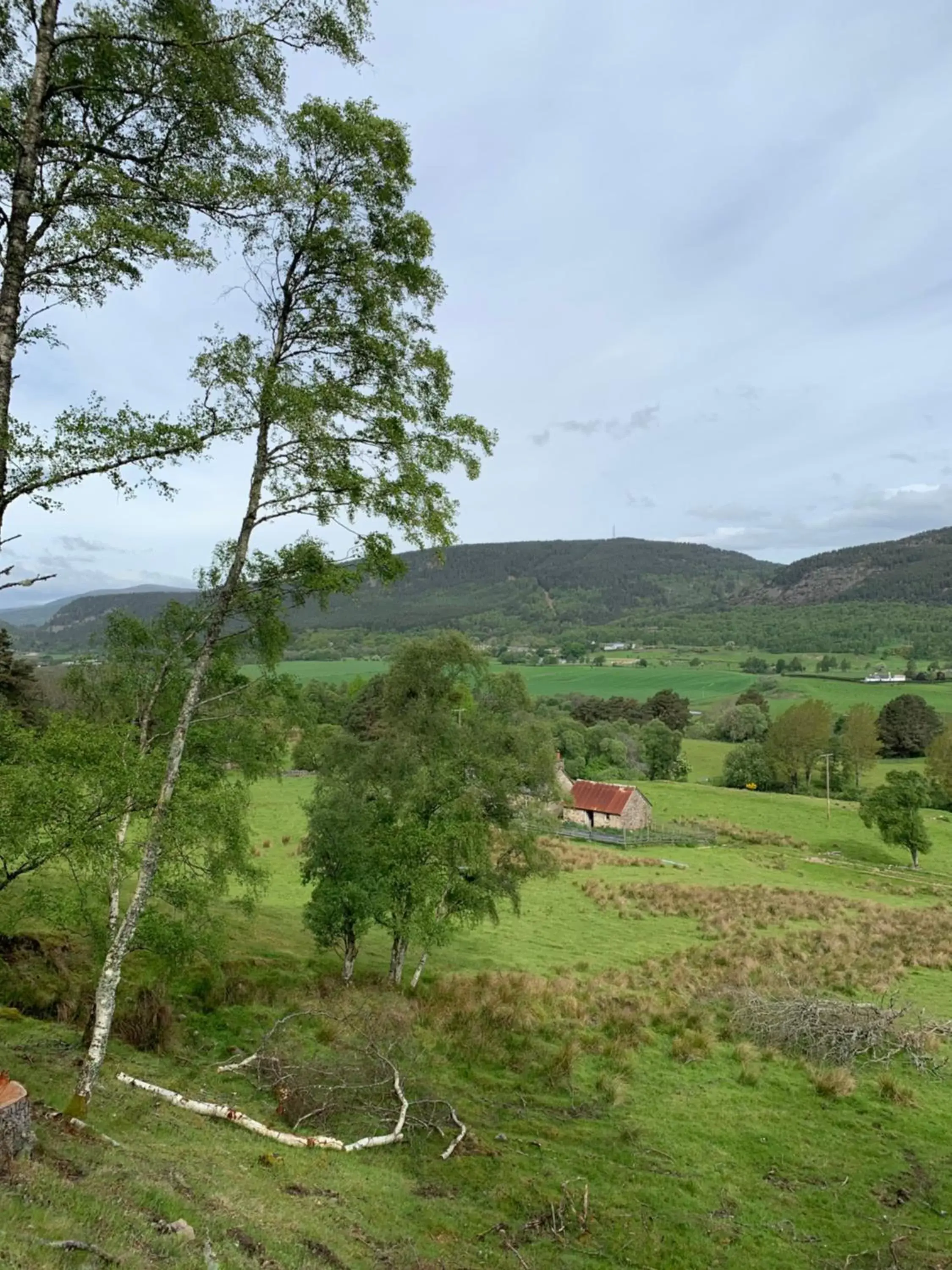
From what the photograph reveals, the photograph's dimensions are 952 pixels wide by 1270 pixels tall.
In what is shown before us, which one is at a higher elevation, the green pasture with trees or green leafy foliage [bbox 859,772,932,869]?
the green pasture with trees

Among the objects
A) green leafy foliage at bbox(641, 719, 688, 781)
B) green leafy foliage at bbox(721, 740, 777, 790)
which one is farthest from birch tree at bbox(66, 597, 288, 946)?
green leafy foliage at bbox(721, 740, 777, 790)

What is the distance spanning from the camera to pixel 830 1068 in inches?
640

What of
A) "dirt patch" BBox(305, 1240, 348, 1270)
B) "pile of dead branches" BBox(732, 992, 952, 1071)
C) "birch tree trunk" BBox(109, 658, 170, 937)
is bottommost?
"pile of dead branches" BBox(732, 992, 952, 1071)

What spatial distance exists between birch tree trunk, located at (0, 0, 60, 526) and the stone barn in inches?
2049

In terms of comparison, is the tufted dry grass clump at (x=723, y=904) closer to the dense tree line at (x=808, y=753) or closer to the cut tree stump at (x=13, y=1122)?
the cut tree stump at (x=13, y=1122)

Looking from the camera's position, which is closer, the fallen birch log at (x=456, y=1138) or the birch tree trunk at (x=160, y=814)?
the birch tree trunk at (x=160, y=814)

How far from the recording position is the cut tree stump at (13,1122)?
22.9 ft

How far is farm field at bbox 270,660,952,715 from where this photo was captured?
119 meters

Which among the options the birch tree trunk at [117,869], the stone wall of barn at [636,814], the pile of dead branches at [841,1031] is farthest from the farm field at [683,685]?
the birch tree trunk at [117,869]

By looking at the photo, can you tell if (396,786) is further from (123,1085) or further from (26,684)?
(26,684)

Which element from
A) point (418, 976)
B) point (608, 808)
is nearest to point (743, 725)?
point (608, 808)

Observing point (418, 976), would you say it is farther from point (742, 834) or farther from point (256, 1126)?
point (742, 834)

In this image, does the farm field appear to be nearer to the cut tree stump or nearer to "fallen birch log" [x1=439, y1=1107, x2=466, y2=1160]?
"fallen birch log" [x1=439, y1=1107, x2=466, y2=1160]

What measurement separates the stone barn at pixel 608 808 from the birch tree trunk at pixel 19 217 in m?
52.1
